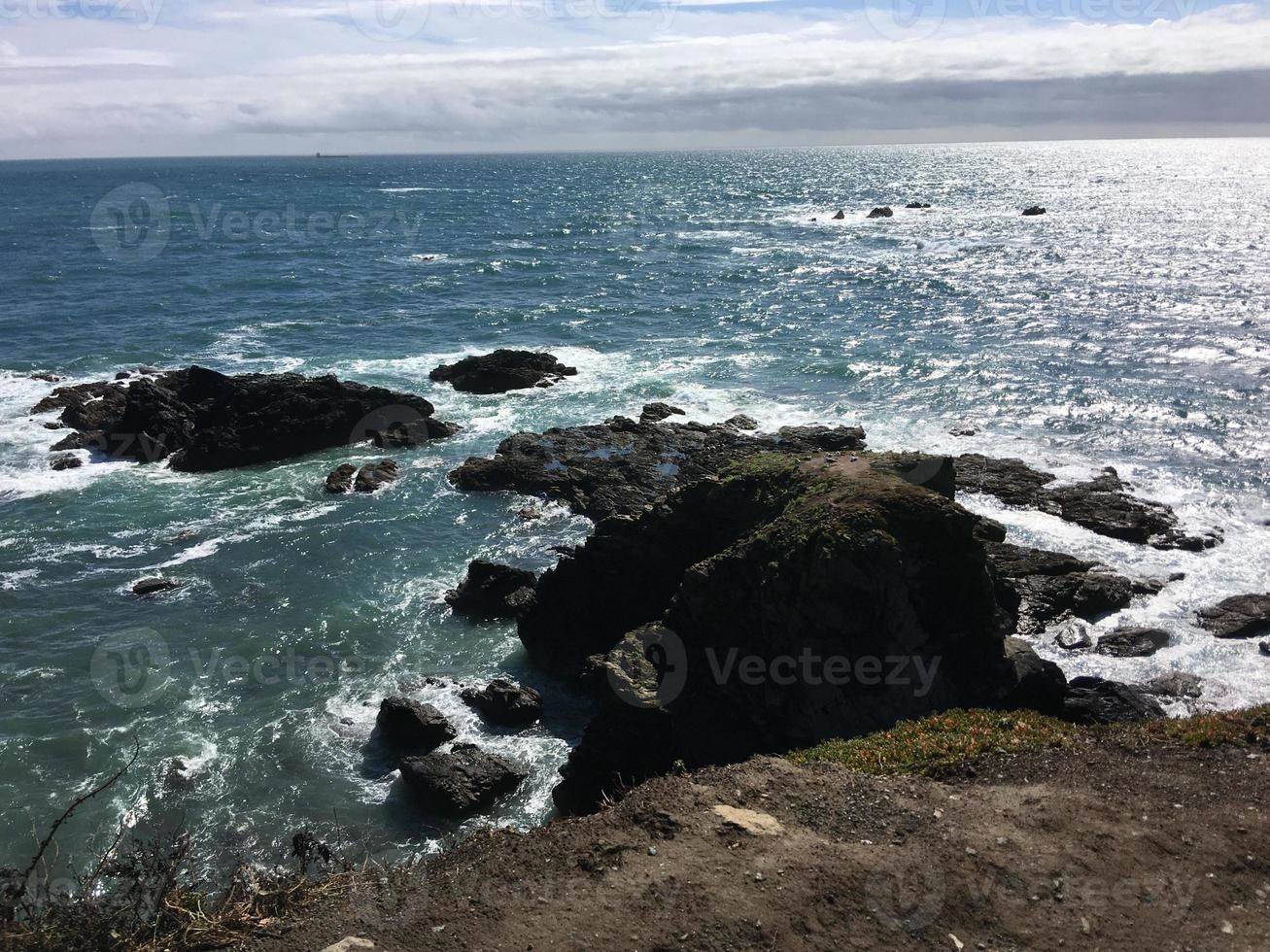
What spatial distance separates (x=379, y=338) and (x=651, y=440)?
2845cm

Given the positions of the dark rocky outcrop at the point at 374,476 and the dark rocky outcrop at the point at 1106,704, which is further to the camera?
the dark rocky outcrop at the point at 374,476

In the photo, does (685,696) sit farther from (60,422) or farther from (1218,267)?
(1218,267)

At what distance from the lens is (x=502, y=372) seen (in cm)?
4831

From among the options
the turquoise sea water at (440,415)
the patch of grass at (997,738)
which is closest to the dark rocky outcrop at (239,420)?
the turquoise sea water at (440,415)

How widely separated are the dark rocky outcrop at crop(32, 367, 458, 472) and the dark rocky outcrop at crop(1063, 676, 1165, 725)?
28.9 meters

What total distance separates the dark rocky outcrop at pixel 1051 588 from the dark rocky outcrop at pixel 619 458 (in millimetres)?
9933

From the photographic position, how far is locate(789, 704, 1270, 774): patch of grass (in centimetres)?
1363

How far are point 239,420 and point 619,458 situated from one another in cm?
1737

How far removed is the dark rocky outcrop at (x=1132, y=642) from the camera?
24453 mm

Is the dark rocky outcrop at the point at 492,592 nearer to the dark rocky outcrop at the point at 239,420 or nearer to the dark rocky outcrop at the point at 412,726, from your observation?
the dark rocky outcrop at the point at 412,726

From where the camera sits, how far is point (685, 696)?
18703 mm

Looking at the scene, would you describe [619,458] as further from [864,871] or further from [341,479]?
[864,871]

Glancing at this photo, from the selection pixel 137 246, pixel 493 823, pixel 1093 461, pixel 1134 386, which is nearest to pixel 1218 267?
pixel 1134 386

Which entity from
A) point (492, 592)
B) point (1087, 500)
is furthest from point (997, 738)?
point (1087, 500)
